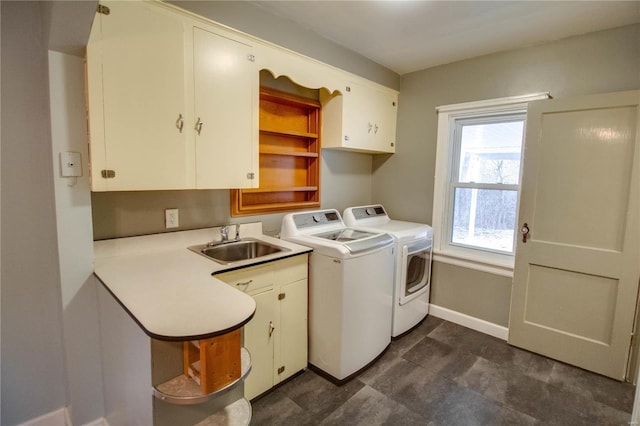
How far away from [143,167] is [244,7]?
3.91ft

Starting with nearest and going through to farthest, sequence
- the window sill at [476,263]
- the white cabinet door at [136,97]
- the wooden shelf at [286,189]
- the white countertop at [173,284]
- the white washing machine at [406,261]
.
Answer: the white countertop at [173,284], the white cabinet door at [136,97], the wooden shelf at [286,189], the white washing machine at [406,261], the window sill at [476,263]

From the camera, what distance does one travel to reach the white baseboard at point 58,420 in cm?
165

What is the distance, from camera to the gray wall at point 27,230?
58.3 inches

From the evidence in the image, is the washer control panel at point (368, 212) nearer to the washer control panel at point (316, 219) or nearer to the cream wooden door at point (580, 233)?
the washer control panel at point (316, 219)

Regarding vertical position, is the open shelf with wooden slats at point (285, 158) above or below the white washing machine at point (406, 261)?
above

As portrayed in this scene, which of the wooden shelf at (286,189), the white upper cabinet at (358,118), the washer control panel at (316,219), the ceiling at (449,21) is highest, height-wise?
the ceiling at (449,21)

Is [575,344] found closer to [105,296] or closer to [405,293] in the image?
[405,293]

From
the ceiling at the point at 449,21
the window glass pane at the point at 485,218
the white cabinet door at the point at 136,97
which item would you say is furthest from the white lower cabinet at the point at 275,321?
the window glass pane at the point at 485,218

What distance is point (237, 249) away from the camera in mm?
2221

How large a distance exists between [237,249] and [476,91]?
244 centimetres

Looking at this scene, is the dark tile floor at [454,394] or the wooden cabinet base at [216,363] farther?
the dark tile floor at [454,394]

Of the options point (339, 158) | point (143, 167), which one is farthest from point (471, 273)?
point (143, 167)

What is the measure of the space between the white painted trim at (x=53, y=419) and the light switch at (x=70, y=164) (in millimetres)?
1282

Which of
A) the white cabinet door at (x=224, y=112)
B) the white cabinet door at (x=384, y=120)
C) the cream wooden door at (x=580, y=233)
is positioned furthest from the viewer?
the white cabinet door at (x=384, y=120)
